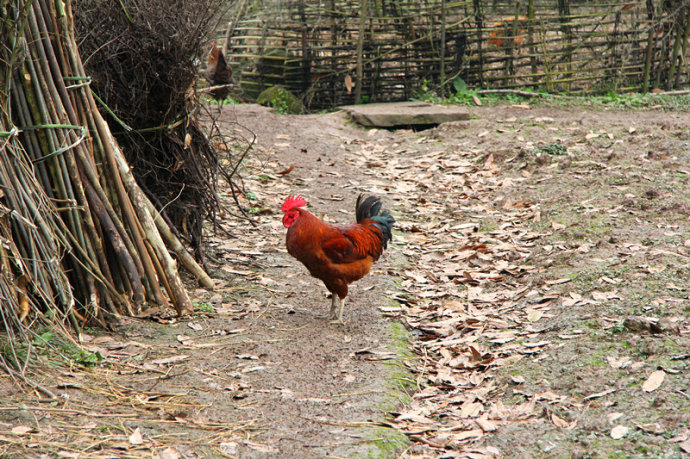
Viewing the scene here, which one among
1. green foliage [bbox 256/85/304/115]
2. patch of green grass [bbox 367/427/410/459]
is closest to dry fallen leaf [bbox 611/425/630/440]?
patch of green grass [bbox 367/427/410/459]

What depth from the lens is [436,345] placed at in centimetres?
426

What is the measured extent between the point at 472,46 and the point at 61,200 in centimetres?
999

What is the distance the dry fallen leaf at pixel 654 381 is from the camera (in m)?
3.11

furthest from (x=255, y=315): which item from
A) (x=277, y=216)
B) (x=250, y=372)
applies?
(x=277, y=216)

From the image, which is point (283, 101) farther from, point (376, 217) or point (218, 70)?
point (376, 217)

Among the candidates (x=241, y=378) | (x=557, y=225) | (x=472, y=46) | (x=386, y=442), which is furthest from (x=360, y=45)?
(x=386, y=442)

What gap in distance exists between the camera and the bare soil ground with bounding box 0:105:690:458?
114 inches

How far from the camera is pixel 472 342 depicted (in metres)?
4.20

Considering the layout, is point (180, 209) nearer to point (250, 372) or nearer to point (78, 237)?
point (78, 237)

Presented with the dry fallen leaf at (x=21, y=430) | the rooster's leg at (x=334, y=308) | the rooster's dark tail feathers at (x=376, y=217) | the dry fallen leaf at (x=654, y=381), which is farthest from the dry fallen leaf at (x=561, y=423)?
the dry fallen leaf at (x=21, y=430)

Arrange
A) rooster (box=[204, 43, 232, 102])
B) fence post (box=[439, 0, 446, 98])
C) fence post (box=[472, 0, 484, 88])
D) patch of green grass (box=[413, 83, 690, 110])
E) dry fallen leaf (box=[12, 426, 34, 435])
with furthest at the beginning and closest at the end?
fence post (box=[472, 0, 484, 88]), fence post (box=[439, 0, 446, 98]), patch of green grass (box=[413, 83, 690, 110]), rooster (box=[204, 43, 232, 102]), dry fallen leaf (box=[12, 426, 34, 435])

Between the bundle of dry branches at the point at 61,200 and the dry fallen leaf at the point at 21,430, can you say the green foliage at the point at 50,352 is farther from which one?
the dry fallen leaf at the point at 21,430

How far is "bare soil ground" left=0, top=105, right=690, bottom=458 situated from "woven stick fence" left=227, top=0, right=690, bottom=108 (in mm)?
4913

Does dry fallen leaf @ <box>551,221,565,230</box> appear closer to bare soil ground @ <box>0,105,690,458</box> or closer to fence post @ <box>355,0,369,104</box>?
bare soil ground @ <box>0,105,690,458</box>
